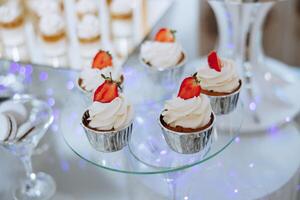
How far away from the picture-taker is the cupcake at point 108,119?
0.88 m

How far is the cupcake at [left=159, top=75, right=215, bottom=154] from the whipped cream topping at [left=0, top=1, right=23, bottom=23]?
2.38 feet

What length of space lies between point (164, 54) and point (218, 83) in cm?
16

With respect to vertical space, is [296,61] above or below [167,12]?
below

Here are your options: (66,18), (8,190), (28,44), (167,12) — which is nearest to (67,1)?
(66,18)

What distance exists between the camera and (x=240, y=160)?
3.50 ft

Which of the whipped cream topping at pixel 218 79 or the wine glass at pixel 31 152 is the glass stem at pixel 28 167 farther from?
the whipped cream topping at pixel 218 79

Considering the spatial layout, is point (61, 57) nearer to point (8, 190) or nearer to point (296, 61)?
point (8, 190)

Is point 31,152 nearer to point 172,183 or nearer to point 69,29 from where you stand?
point 172,183

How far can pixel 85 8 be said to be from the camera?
4.71 ft

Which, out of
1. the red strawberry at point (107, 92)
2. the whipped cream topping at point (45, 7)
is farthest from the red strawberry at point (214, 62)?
the whipped cream topping at point (45, 7)

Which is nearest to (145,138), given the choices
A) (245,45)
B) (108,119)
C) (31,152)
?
(108,119)

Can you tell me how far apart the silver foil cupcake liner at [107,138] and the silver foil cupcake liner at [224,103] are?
18cm

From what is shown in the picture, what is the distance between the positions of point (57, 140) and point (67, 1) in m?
0.54

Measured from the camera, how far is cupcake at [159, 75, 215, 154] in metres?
0.87
